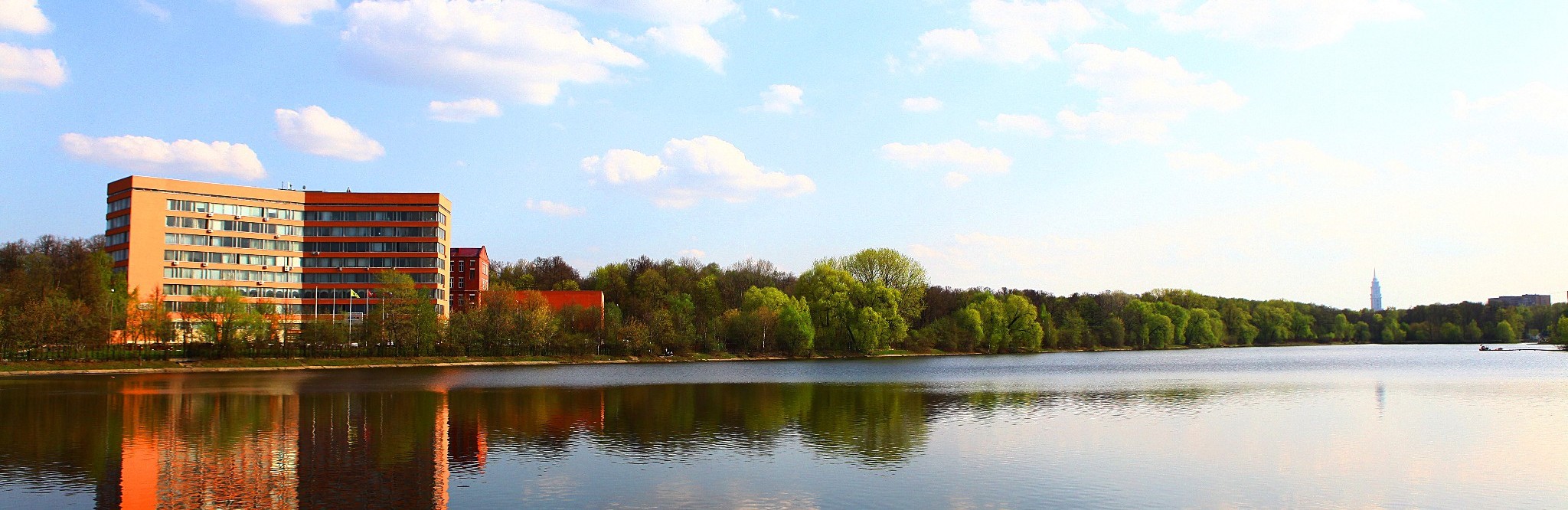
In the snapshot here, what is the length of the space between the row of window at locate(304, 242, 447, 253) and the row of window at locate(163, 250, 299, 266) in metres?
2.73

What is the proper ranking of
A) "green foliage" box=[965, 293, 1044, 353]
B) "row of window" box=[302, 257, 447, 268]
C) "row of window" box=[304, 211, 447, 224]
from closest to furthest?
"row of window" box=[302, 257, 447, 268], "row of window" box=[304, 211, 447, 224], "green foliage" box=[965, 293, 1044, 353]

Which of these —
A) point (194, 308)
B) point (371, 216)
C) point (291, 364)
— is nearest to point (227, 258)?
point (371, 216)

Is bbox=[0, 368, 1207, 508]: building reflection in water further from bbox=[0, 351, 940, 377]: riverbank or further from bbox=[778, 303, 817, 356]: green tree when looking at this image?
bbox=[778, 303, 817, 356]: green tree

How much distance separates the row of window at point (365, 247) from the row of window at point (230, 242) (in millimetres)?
2002

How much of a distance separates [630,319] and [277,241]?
50.8 m

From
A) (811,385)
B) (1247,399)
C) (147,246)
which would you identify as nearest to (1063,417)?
(1247,399)

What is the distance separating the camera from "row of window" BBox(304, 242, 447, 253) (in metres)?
133

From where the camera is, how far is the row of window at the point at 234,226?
121562 mm

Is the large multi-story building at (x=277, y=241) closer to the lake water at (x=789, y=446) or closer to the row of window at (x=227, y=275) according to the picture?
the row of window at (x=227, y=275)

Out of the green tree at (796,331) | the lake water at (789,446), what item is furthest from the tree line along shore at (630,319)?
the lake water at (789,446)

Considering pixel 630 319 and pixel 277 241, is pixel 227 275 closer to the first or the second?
pixel 277 241

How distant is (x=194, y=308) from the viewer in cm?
9106

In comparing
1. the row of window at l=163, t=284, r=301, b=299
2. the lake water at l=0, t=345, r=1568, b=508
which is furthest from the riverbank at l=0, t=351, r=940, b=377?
the row of window at l=163, t=284, r=301, b=299

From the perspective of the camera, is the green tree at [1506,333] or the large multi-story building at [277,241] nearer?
the large multi-story building at [277,241]
